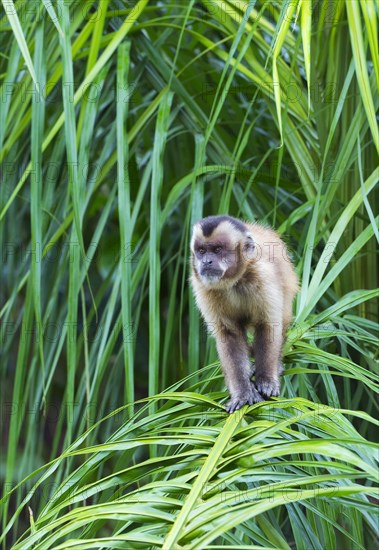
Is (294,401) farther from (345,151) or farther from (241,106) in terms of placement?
(241,106)

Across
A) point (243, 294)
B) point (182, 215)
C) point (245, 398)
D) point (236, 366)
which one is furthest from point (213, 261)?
point (182, 215)

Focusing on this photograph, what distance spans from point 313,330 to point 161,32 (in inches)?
52.2

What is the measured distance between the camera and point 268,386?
198cm

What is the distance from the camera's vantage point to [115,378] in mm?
2643

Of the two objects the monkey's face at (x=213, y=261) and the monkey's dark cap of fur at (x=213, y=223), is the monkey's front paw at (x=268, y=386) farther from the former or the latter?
the monkey's dark cap of fur at (x=213, y=223)

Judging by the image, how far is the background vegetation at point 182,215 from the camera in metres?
1.58

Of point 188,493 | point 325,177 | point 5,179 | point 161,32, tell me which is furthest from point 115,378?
point 188,493

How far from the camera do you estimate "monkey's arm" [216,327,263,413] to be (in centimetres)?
189

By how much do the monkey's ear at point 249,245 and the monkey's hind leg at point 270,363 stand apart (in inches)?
8.1

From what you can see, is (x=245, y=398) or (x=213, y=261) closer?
(x=245, y=398)

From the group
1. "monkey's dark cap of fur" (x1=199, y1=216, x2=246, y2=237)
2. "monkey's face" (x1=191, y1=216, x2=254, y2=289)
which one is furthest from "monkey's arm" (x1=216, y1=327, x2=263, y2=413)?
"monkey's dark cap of fur" (x1=199, y1=216, x2=246, y2=237)

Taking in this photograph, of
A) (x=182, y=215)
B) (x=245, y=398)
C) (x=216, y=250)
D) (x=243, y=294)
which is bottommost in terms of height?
(x=245, y=398)

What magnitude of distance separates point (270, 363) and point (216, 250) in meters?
0.31

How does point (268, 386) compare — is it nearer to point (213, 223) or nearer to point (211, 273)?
point (211, 273)
